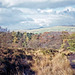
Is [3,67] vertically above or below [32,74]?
above

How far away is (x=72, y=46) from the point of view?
27828mm

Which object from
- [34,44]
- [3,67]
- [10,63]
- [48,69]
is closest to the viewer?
[48,69]

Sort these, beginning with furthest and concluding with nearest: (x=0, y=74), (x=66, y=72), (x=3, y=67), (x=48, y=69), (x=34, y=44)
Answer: (x=34, y=44) → (x=3, y=67) → (x=0, y=74) → (x=48, y=69) → (x=66, y=72)

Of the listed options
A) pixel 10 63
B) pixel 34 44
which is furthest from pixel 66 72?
pixel 34 44

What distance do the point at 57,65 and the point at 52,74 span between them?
775mm

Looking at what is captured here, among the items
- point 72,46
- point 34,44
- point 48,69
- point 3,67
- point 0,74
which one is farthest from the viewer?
point 34,44

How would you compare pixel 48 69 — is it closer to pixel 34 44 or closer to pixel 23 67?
pixel 23 67

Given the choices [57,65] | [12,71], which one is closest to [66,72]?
[57,65]

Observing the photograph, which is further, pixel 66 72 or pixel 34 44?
pixel 34 44

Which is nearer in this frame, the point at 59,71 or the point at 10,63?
the point at 59,71

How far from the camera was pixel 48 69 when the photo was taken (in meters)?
7.02

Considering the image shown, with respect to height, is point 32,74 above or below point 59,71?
below

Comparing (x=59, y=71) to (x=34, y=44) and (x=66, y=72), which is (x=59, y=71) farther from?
(x=34, y=44)

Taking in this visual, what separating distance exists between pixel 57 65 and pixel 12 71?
2856mm
